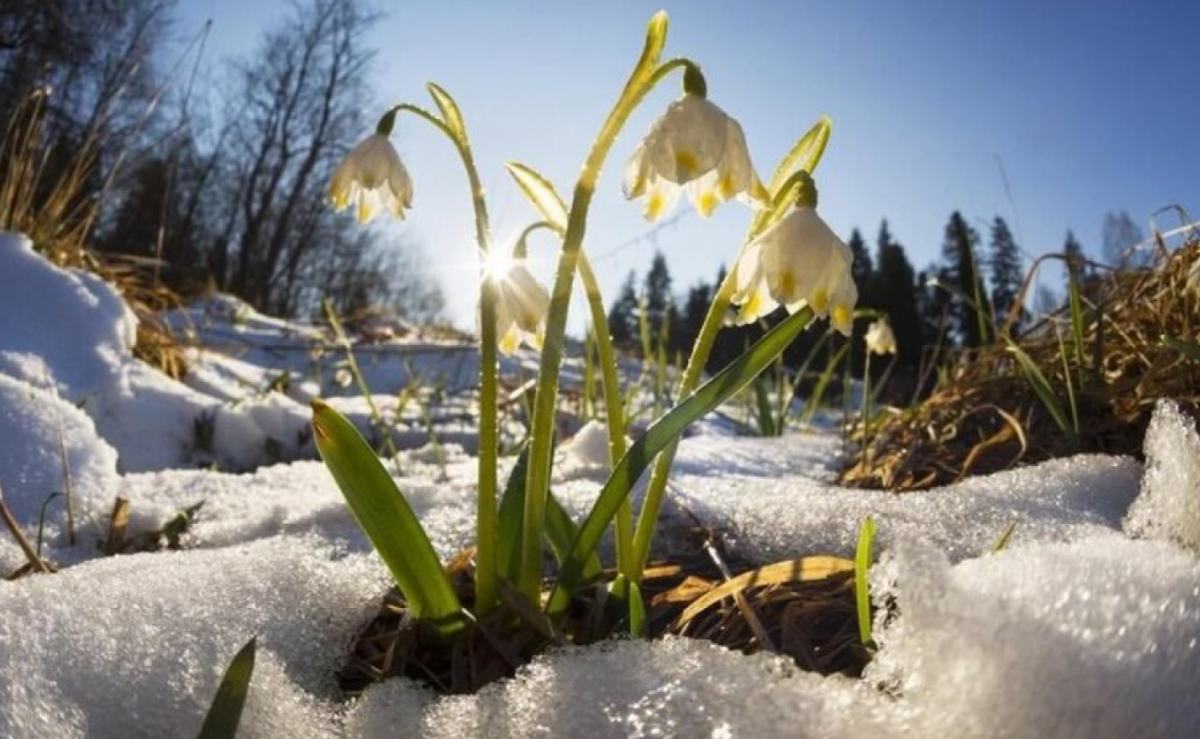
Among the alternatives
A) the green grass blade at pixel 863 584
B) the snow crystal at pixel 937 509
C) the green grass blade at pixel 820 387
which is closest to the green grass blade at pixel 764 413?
the green grass blade at pixel 820 387

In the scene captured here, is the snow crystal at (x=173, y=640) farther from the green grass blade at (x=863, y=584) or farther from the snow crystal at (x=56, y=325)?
the snow crystal at (x=56, y=325)

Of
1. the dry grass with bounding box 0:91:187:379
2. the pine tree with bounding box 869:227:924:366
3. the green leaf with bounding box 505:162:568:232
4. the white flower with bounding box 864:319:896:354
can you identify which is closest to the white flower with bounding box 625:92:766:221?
the green leaf with bounding box 505:162:568:232

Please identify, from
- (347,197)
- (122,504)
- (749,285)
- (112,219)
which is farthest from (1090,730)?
(112,219)

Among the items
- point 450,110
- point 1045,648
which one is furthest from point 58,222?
point 1045,648

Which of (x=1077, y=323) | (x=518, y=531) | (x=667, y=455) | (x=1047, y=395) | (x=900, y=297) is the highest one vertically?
(x=900, y=297)

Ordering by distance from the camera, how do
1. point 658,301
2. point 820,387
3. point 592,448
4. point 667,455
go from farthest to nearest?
point 658,301 < point 820,387 < point 592,448 < point 667,455

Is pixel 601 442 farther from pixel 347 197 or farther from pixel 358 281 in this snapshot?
pixel 358 281

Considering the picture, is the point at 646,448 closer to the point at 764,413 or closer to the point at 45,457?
the point at 45,457
